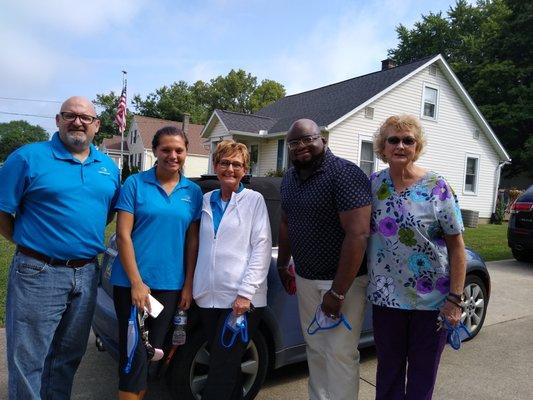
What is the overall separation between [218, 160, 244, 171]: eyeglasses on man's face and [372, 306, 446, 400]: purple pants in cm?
112

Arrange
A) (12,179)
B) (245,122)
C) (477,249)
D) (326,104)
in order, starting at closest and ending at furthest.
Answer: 1. (12,179)
2. (477,249)
3. (326,104)
4. (245,122)

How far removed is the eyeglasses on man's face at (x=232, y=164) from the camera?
2.50 metres

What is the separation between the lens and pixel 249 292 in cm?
238

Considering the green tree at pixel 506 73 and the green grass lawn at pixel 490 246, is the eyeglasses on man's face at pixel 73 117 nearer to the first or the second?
the green grass lawn at pixel 490 246

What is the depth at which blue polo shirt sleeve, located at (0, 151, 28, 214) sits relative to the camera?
2.22m

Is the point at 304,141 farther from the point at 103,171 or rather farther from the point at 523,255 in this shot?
the point at 523,255

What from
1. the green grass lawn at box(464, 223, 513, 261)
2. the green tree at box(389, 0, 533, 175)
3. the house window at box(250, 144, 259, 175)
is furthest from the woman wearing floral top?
the green tree at box(389, 0, 533, 175)

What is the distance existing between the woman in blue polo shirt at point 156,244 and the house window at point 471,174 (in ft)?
64.2

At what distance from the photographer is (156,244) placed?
236 cm

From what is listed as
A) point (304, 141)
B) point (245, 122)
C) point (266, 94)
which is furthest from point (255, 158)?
point (266, 94)

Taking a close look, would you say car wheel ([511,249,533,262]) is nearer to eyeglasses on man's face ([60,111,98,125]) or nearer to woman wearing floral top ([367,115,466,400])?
woman wearing floral top ([367,115,466,400])

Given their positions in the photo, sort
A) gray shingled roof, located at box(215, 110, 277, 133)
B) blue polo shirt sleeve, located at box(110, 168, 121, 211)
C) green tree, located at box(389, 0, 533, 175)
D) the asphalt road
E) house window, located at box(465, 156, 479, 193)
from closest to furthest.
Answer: blue polo shirt sleeve, located at box(110, 168, 121, 211) < the asphalt road < gray shingled roof, located at box(215, 110, 277, 133) < house window, located at box(465, 156, 479, 193) < green tree, located at box(389, 0, 533, 175)

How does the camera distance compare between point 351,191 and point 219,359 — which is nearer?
point 351,191

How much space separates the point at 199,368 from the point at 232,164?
4.44ft
